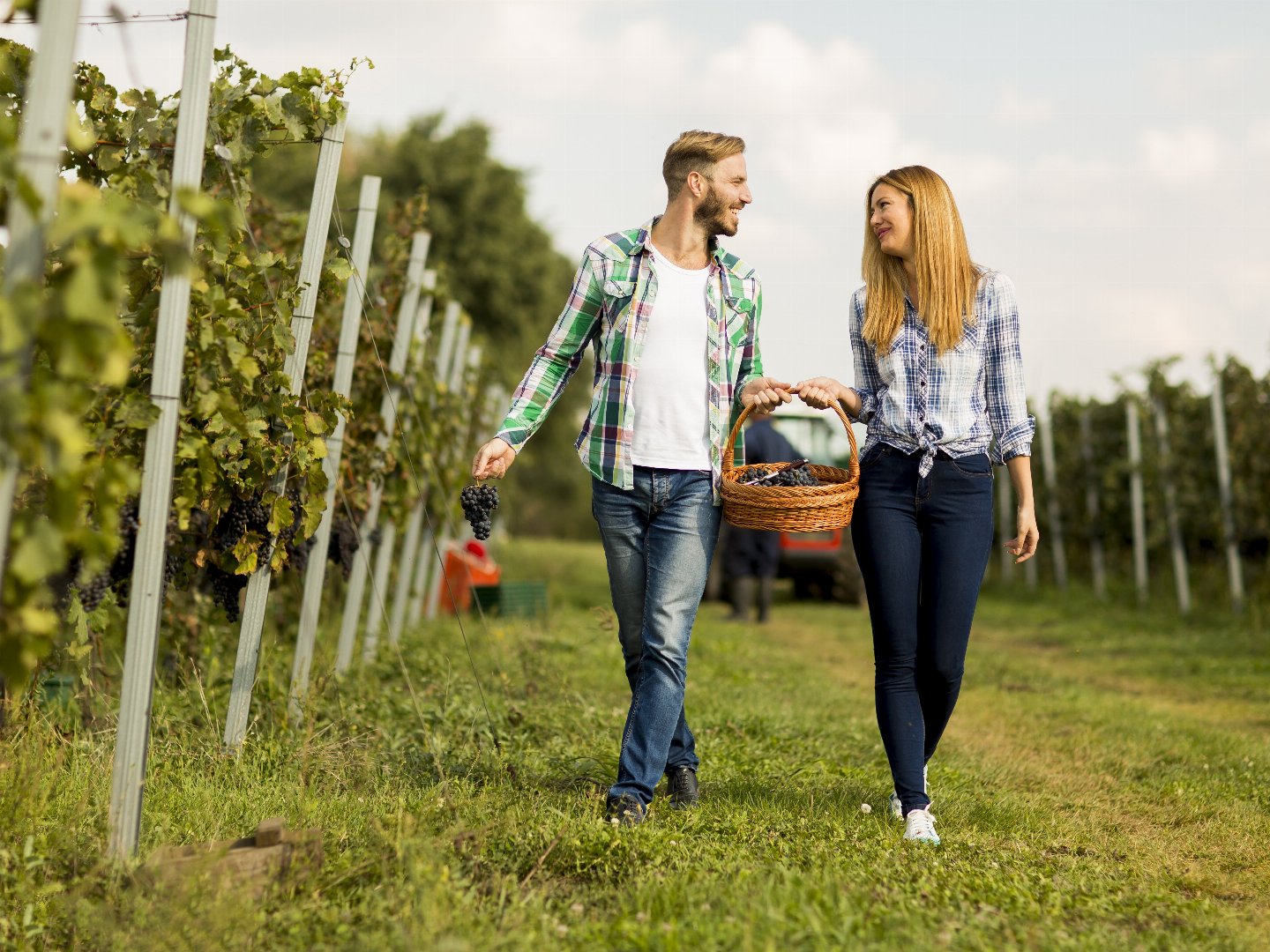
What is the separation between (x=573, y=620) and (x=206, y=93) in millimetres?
6282

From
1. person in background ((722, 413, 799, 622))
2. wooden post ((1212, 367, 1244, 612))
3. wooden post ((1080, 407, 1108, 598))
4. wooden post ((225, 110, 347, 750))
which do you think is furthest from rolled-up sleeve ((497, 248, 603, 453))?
wooden post ((1080, 407, 1108, 598))

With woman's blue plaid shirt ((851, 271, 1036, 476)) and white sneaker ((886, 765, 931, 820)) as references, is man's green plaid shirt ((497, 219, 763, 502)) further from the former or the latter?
white sneaker ((886, 765, 931, 820))

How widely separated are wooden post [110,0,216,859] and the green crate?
5.98 m

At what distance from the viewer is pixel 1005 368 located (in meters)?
3.74

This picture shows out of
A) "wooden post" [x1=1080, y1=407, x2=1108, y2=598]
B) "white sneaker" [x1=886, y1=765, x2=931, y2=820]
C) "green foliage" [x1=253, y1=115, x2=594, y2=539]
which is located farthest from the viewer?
"green foliage" [x1=253, y1=115, x2=594, y2=539]

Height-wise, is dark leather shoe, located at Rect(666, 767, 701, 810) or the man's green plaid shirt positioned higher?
the man's green plaid shirt

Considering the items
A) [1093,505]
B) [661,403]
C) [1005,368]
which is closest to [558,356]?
[661,403]

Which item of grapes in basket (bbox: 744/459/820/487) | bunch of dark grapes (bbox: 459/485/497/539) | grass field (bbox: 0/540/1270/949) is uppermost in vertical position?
grapes in basket (bbox: 744/459/820/487)

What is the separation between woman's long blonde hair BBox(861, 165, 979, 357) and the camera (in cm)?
368

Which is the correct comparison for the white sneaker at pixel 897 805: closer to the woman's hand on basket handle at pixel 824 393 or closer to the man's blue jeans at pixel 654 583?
the man's blue jeans at pixel 654 583

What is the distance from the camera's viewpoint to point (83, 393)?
6.72 ft

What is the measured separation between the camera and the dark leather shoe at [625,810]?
3.38 metres

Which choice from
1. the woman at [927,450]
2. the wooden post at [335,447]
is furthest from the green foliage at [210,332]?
the woman at [927,450]

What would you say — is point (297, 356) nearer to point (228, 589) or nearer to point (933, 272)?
point (228, 589)
